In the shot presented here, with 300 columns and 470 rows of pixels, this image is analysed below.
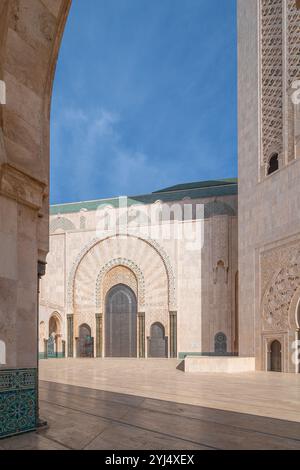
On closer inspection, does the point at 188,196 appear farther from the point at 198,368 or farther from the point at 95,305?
the point at 198,368

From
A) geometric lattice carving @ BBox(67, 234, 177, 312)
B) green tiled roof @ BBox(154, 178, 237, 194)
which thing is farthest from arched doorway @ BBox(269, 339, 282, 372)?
green tiled roof @ BBox(154, 178, 237, 194)

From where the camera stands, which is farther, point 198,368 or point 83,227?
point 83,227

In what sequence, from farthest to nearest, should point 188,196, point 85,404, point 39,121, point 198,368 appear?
1. point 188,196
2. point 198,368
3. point 85,404
4. point 39,121

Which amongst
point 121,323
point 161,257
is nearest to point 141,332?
point 121,323

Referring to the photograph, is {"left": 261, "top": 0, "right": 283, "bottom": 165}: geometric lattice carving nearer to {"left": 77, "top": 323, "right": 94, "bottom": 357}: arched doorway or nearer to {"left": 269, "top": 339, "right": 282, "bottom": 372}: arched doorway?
{"left": 269, "top": 339, "right": 282, "bottom": 372}: arched doorway

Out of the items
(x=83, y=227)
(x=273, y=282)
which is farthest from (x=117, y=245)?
(x=273, y=282)

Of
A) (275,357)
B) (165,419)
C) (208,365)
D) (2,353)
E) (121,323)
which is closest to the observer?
(2,353)

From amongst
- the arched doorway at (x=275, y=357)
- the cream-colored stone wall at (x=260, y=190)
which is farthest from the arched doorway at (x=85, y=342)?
the arched doorway at (x=275, y=357)

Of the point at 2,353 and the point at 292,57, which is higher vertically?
the point at 292,57

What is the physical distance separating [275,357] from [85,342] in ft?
26.3

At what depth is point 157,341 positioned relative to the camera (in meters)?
14.9

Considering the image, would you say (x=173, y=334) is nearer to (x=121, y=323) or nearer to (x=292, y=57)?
(x=121, y=323)

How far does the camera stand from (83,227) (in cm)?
1666

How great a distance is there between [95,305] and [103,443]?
13.3 m
